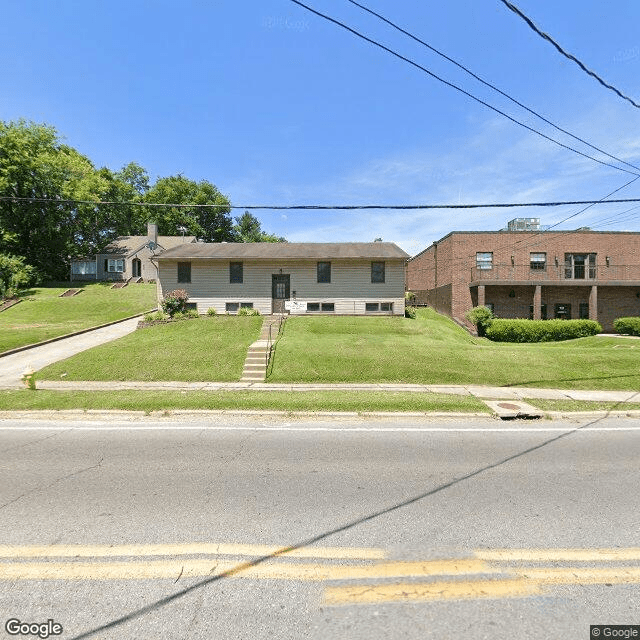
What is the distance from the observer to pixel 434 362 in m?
13.5

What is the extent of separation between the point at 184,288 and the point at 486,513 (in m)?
22.6

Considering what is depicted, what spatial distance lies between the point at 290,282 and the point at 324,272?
240 cm

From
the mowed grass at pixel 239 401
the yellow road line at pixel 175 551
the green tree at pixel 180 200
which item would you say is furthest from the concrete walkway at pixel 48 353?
the green tree at pixel 180 200

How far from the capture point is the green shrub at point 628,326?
2305 cm

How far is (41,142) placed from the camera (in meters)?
43.2

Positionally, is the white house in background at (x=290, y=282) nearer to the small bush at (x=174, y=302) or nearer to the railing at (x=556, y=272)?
the small bush at (x=174, y=302)

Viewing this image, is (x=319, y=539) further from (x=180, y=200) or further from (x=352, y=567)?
(x=180, y=200)

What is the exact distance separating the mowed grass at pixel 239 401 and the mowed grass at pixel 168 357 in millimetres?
2140

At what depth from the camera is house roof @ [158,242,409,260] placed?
74.6ft

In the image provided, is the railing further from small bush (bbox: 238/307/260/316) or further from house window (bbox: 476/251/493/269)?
small bush (bbox: 238/307/260/316)

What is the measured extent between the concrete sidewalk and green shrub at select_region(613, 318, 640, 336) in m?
17.0

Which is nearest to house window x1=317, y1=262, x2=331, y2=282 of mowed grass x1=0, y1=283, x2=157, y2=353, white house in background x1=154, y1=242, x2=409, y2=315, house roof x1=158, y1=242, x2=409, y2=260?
white house in background x1=154, y1=242, x2=409, y2=315

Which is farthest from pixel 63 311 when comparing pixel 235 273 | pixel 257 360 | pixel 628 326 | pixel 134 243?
pixel 628 326

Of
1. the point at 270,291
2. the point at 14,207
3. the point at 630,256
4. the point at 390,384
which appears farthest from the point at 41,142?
the point at 630,256
